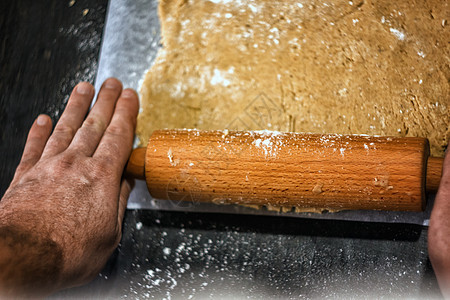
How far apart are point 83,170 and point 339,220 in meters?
0.57

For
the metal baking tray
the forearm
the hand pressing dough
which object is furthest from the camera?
the metal baking tray

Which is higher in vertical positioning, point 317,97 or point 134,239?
point 317,97

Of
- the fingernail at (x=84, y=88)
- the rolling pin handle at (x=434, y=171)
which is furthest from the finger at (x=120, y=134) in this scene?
the rolling pin handle at (x=434, y=171)

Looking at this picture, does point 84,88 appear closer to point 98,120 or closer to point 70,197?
point 98,120

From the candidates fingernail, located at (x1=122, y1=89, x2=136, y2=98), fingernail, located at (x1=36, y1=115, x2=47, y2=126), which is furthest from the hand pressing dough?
fingernail, located at (x1=36, y1=115, x2=47, y2=126)

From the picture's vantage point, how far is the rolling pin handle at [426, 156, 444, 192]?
2.37 feet

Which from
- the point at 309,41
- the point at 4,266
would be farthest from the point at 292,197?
the point at 4,266

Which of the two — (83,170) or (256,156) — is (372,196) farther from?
(83,170)

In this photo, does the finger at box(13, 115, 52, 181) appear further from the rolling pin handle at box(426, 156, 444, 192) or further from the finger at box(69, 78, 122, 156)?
the rolling pin handle at box(426, 156, 444, 192)

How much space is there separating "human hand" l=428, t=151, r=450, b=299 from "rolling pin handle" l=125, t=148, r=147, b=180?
576 millimetres

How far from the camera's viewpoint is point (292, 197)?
0.77 meters

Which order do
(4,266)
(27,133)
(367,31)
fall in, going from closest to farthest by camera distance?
(4,266) → (367,31) → (27,133)

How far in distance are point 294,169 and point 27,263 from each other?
490mm

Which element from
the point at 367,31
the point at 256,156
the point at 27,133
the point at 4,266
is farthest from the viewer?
the point at 27,133
